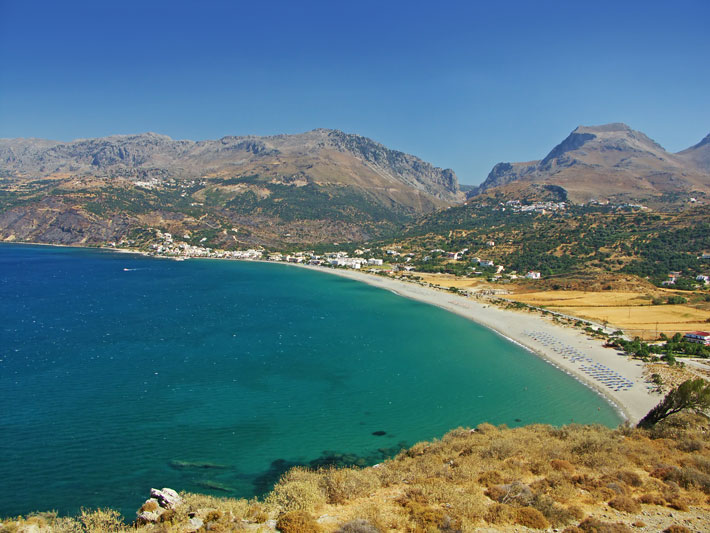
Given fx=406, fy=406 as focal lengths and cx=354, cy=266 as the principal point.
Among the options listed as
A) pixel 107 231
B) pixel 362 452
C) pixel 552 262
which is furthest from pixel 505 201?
pixel 362 452

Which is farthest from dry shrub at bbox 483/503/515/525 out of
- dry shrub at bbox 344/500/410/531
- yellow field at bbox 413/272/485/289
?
yellow field at bbox 413/272/485/289

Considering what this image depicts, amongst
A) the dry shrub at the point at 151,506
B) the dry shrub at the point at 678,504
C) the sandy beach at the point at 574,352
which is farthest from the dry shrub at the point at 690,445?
the dry shrub at the point at 151,506

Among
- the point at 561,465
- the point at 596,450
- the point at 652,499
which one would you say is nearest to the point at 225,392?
the point at 561,465

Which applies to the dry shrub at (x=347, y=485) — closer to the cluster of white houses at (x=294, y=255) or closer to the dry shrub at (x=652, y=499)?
the dry shrub at (x=652, y=499)

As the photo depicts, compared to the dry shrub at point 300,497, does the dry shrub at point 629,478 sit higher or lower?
higher

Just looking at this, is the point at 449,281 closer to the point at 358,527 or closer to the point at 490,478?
the point at 490,478

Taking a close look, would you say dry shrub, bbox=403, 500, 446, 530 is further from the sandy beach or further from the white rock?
the sandy beach
